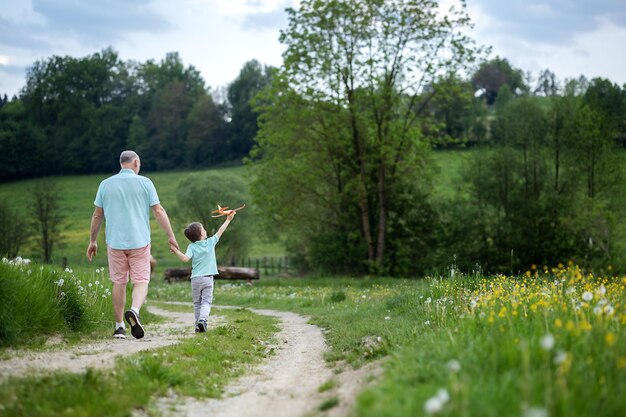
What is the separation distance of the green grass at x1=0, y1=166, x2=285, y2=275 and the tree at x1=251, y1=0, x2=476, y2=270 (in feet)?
44.1

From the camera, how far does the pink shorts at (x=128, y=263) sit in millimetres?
9836

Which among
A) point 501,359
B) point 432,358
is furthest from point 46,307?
point 501,359

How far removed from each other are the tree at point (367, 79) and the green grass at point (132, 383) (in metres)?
26.3

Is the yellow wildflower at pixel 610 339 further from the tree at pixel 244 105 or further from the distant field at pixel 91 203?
the tree at pixel 244 105

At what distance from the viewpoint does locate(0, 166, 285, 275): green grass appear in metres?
60.0

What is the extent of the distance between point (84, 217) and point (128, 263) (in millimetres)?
67584

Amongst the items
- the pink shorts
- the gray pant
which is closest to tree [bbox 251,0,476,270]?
the gray pant

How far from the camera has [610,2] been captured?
29.2 m

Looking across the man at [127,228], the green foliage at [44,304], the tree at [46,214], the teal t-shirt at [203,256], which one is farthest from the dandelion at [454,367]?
the tree at [46,214]

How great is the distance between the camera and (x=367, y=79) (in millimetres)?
34312

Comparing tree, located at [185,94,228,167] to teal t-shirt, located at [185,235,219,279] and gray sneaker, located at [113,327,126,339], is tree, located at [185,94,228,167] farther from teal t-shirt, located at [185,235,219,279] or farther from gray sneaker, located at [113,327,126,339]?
gray sneaker, located at [113,327,126,339]

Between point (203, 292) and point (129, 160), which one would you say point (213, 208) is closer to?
point (203, 292)

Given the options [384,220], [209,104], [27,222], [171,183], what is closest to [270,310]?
[384,220]

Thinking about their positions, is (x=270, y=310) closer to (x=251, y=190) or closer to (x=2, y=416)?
(x=2, y=416)
